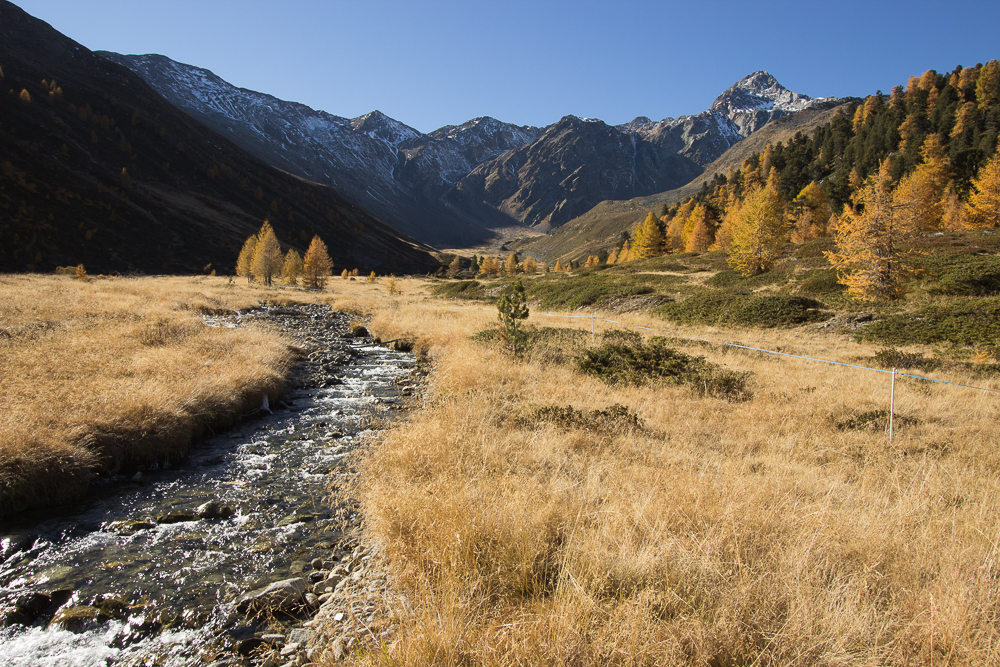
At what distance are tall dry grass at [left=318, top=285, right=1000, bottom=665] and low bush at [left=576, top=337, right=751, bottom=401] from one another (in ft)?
7.78

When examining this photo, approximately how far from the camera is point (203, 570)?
5.34 meters

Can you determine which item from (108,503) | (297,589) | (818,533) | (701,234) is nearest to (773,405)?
(818,533)

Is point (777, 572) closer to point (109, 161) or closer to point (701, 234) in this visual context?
point (701, 234)

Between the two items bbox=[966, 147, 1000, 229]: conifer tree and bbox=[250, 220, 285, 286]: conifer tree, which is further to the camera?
bbox=[250, 220, 285, 286]: conifer tree

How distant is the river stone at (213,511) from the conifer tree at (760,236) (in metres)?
41.0

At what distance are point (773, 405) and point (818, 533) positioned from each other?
6.24 metres

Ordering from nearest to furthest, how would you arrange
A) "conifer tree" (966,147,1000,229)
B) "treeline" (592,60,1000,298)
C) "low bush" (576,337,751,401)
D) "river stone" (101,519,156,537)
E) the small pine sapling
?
"river stone" (101,519,156,537) < "low bush" (576,337,751,401) < the small pine sapling < "treeline" (592,60,1000,298) < "conifer tree" (966,147,1000,229)

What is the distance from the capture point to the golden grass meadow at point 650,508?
2883 mm

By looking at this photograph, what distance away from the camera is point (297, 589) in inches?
189

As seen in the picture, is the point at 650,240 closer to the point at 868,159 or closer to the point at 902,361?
the point at 868,159

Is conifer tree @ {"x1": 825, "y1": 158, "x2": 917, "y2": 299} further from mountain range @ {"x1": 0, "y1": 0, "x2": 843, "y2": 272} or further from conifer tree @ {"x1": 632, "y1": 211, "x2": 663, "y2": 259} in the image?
mountain range @ {"x1": 0, "y1": 0, "x2": 843, "y2": 272}

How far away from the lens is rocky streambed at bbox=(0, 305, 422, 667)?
163 inches

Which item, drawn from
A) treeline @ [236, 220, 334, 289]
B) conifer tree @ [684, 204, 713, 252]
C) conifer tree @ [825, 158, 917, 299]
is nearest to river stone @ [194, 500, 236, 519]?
conifer tree @ [825, 158, 917, 299]

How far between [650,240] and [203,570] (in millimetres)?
72319
